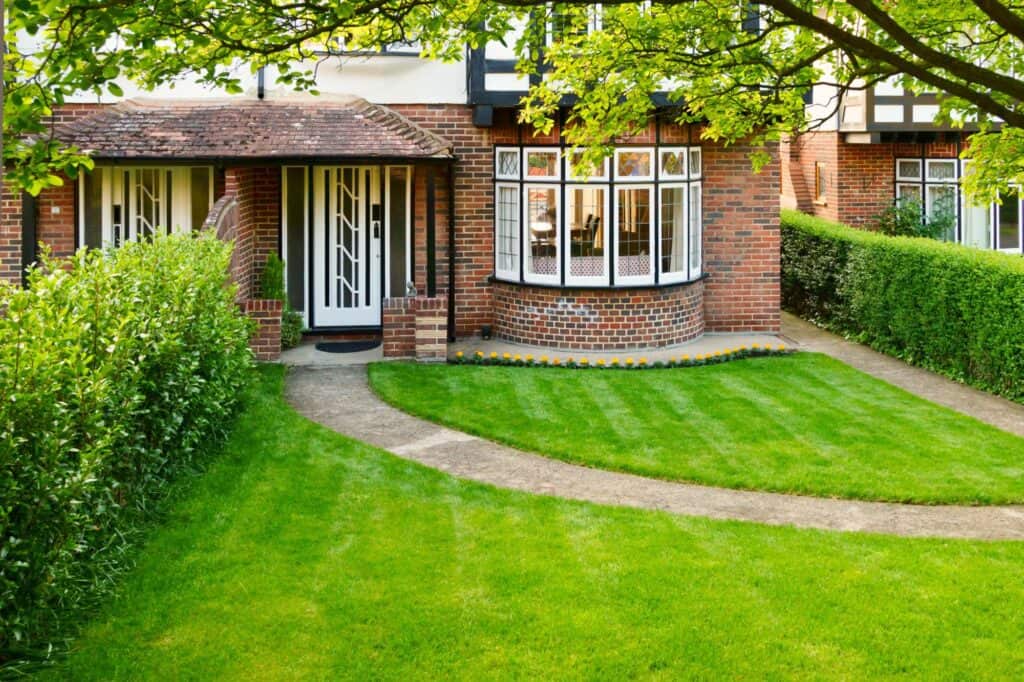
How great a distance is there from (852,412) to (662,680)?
787cm

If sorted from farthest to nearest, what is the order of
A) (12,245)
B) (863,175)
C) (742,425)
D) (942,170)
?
(863,175), (942,170), (12,245), (742,425)

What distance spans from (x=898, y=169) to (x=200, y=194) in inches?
517

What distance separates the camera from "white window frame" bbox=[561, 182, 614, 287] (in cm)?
1770

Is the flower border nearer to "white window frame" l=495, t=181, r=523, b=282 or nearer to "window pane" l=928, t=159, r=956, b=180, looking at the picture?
"white window frame" l=495, t=181, r=523, b=282

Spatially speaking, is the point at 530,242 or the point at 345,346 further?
the point at 530,242

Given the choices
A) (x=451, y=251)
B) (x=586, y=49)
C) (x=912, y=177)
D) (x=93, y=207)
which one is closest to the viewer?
(x=586, y=49)

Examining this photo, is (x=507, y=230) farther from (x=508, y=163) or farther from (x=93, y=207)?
(x=93, y=207)

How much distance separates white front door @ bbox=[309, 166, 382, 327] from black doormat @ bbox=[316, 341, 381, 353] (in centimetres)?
62

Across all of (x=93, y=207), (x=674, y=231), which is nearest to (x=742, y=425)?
(x=674, y=231)

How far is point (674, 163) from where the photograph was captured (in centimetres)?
1811

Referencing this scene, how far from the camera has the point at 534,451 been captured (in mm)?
12078

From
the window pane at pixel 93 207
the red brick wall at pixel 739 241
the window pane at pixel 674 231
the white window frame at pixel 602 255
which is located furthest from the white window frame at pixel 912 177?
the window pane at pixel 93 207

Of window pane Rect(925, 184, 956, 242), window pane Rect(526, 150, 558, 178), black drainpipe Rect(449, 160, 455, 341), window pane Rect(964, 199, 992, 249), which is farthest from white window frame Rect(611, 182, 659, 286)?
window pane Rect(964, 199, 992, 249)

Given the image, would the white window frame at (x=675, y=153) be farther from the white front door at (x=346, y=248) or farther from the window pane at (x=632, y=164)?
the white front door at (x=346, y=248)
